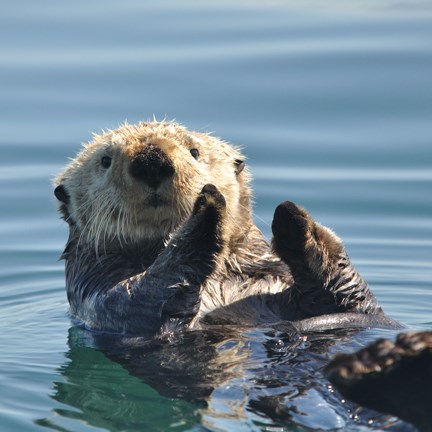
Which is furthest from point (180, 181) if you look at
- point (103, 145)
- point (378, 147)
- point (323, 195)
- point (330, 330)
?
point (378, 147)

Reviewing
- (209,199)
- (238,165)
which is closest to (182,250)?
(209,199)

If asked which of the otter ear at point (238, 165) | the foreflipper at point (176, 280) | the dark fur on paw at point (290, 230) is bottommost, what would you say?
the foreflipper at point (176, 280)

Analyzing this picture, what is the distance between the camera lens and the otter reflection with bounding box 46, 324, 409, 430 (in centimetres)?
513

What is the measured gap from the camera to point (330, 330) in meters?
6.02

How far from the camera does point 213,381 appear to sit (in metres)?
5.57

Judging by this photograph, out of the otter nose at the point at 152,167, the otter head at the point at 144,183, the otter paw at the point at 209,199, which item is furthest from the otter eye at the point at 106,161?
the otter paw at the point at 209,199

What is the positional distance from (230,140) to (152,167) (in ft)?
14.1

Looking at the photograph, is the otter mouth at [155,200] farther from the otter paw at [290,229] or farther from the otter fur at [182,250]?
the otter paw at [290,229]

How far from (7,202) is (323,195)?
8.81ft

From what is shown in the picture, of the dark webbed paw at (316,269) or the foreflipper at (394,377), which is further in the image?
the dark webbed paw at (316,269)

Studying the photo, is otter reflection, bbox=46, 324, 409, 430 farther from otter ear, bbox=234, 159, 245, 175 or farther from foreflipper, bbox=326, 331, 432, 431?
otter ear, bbox=234, 159, 245, 175

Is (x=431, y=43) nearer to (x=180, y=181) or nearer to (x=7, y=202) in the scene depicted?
(x=7, y=202)

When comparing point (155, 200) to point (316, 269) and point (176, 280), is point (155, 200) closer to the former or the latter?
point (176, 280)

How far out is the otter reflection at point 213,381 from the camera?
5129 millimetres
